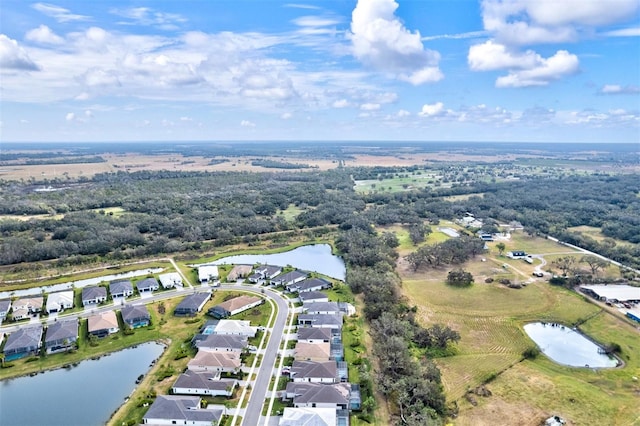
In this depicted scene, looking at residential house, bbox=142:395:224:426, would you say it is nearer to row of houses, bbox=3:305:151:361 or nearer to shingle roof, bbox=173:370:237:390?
shingle roof, bbox=173:370:237:390

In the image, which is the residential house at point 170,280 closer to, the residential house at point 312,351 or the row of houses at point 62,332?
the row of houses at point 62,332

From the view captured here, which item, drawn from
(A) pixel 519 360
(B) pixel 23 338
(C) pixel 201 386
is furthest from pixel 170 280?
(A) pixel 519 360

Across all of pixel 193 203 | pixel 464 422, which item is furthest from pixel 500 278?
pixel 193 203

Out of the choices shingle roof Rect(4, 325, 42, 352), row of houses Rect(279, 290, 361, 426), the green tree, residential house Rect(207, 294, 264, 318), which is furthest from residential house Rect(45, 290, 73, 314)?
the green tree

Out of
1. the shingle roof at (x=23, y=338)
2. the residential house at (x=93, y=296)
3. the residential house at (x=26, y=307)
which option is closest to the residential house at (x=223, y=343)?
the shingle roof at (x=23, y=338)

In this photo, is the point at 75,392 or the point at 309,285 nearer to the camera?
the point at 75,392

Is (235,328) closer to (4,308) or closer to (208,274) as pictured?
(208,274)
